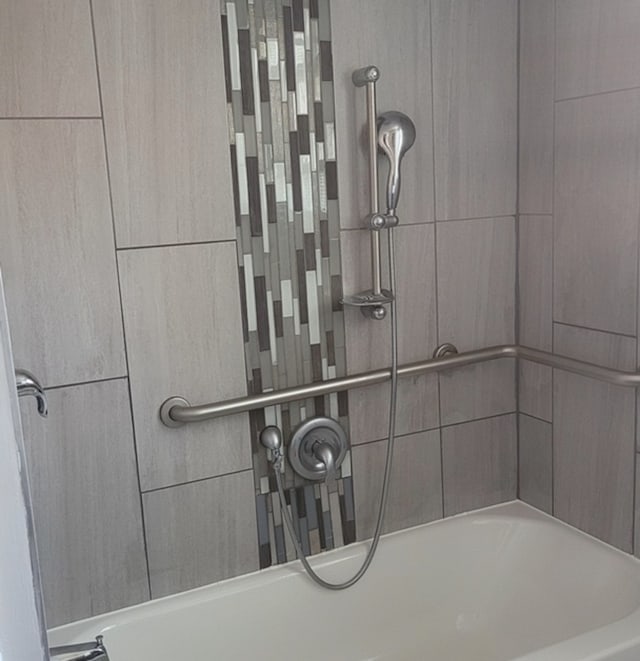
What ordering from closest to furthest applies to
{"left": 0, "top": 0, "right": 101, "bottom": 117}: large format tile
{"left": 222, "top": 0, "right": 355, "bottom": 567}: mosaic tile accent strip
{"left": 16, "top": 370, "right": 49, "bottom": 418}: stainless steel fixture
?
{"left": 16, "top": 370, "right": 49, "bottom": 418}: stainless steel fixture < {"left": 0, "top": 0, "right": 101, "bottom": 117}: large format tile < {"left": 222, "top": 0, "right": 355, "bottom": 567}: mosaic tile accent strip

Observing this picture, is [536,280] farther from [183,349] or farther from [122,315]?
[122,315]

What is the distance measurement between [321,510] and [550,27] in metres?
1.33

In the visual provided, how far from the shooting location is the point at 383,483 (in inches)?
75.3

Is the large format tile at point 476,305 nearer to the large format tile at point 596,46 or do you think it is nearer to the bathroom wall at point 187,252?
the bathroom wall at point 187,252

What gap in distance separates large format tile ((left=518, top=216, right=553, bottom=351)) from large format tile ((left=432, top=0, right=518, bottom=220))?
0.10 m

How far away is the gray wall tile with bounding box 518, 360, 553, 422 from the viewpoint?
1.98 metres

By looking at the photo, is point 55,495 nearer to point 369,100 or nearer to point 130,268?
point 130,268

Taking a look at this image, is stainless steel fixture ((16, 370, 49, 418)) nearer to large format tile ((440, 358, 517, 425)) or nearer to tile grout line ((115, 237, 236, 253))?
tile grout line ((115, 237, 236, 253))

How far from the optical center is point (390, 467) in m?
1.90

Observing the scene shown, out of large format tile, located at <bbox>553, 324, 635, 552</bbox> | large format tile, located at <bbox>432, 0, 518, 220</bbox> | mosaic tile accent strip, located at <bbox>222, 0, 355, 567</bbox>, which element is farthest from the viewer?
large format tile, located at <bbox>432, 0, 518, 220</bbox>

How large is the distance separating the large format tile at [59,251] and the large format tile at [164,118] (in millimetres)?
52

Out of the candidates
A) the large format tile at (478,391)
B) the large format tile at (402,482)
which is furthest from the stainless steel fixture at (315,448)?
the large format tile at (478,391)

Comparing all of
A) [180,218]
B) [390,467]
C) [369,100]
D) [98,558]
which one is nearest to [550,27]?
[369,100]

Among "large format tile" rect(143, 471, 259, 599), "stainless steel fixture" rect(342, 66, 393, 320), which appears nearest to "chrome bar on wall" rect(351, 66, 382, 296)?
"stainless steel fixture" rect(342, 66, 393, 320)
